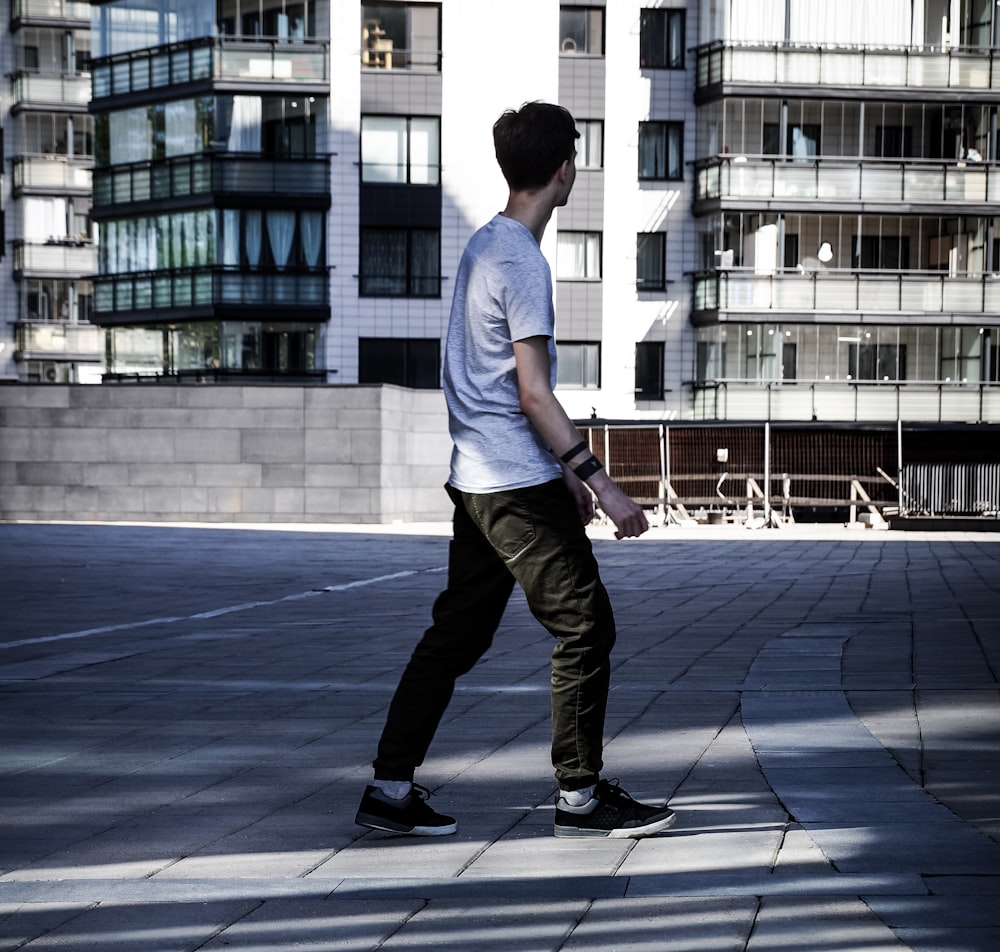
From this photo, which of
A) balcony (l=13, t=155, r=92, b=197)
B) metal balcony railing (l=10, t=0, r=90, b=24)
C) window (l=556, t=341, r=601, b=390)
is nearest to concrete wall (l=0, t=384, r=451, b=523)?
window (l=556, t=341, r=601, b=390)

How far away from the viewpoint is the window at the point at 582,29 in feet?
147

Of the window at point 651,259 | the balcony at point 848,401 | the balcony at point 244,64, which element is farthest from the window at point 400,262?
the balcony at point 848,401

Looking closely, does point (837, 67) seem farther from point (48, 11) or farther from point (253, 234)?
point (48, 11)

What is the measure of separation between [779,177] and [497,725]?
1547 inches

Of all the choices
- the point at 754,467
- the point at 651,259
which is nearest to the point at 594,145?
the point at 651,259

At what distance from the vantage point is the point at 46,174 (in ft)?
199

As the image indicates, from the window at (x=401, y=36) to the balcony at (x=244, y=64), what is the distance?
3.83 ft

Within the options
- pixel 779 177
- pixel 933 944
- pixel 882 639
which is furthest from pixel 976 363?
pixel 933 944

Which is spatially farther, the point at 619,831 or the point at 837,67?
the point at 837,67

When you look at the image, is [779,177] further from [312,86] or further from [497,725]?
[497,725]

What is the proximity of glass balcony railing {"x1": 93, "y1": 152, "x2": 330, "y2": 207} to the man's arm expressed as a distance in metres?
39.7

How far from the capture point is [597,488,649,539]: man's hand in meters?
4.45

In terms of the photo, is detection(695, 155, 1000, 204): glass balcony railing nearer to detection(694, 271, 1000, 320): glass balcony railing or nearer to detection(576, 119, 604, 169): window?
detection(694, 271, 1000, 320): glass balcony railing

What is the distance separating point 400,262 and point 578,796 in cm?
4040
